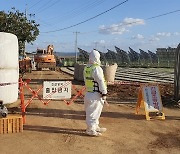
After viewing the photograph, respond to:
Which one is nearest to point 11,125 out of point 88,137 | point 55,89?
point 88,137

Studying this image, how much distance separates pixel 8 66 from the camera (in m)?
11.0

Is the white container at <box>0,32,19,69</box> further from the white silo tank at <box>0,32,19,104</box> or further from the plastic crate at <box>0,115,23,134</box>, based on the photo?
the plastic crate at <box>0,115,23,134</box>

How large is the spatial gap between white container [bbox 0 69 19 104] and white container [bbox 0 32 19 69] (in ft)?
0.66

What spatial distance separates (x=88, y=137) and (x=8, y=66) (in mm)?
4267

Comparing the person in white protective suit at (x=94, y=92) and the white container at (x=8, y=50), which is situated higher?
the white container at (x=8, y=50)

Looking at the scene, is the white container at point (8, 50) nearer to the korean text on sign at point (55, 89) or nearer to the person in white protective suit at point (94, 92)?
the korean text on sign at point (55, 89)

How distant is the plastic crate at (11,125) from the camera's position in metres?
8.48

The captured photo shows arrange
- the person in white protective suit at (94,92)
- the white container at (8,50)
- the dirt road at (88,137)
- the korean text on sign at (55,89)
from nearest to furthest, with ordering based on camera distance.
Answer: the dirt road at (88,137), the person in white protective suit at (94,92), the white container at (8,50), the korean text on sign at (55,89)

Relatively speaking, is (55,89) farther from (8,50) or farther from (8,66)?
(8,50)

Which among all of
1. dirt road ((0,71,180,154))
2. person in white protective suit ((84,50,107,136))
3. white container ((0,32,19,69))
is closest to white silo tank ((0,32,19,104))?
white container ((0,32,19,69))

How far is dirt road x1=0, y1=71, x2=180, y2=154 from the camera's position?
7.42 meters

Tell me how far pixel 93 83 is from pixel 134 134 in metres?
1.79

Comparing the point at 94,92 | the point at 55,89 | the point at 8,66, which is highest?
the point at 8,66

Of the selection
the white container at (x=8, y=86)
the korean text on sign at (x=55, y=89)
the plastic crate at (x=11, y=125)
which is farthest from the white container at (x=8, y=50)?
the plastic crate at (x=11, y=125)
